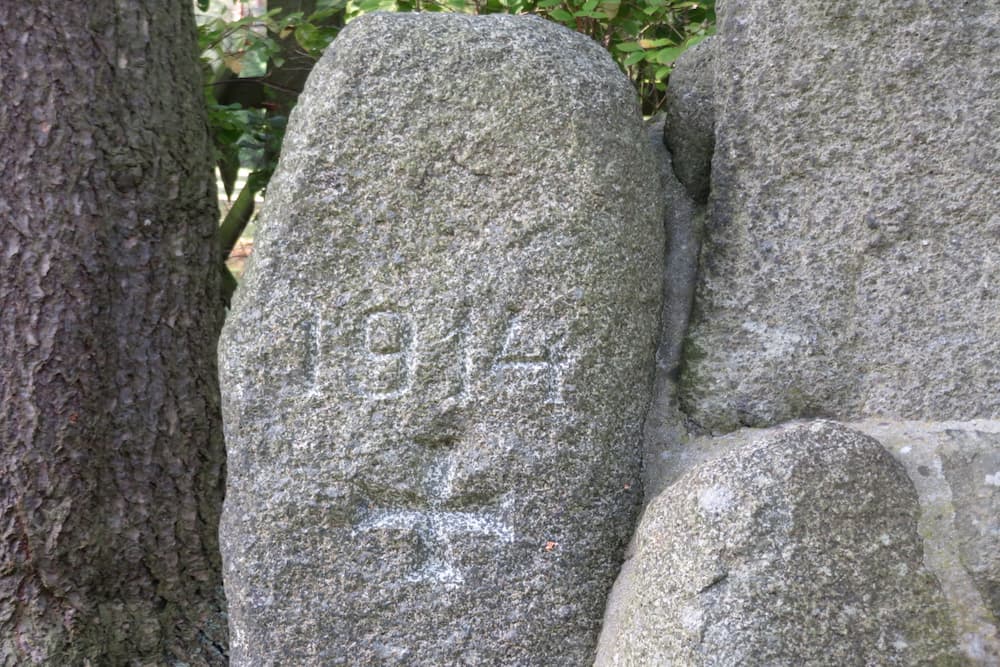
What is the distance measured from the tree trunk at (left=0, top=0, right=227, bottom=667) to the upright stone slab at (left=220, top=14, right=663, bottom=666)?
0.59 m

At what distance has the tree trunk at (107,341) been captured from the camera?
73.4 inches

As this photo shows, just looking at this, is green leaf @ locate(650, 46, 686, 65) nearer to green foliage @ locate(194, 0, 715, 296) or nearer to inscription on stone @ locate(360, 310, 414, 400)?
green foliage @ locate(194, 0, 715, 296)

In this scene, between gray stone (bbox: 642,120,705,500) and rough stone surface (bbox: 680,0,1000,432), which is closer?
rough stone surface (bbox: 680,0,1000,432)

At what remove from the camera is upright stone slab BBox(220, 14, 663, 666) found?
1.46 m

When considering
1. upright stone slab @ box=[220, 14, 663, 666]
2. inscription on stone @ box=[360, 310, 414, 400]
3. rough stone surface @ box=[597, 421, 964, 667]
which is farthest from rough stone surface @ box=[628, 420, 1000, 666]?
inscription on stone @ box=[360, 310, 414, 400]

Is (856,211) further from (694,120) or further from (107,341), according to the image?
(107,341)

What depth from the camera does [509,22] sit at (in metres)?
1.52

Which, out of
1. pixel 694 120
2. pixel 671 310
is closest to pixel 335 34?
pixel 694 120

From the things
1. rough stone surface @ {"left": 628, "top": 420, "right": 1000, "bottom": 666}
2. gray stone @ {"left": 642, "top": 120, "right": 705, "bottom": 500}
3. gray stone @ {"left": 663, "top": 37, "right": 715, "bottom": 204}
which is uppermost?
gray stone @ {"left": 663, "top": 37, "right": 715, "bottom": 204}

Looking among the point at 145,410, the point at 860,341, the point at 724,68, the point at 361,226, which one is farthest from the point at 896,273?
the point at 145,410

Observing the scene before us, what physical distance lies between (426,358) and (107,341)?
791mm

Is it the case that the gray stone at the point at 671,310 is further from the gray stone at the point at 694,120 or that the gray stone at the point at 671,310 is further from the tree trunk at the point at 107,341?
the tree trunk at the point at 107,341

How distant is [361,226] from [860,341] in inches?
29.0

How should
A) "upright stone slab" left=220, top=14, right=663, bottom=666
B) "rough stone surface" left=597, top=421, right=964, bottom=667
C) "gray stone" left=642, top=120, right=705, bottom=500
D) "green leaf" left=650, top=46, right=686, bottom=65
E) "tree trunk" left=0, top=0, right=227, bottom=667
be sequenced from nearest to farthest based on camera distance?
"rough stone surface" left=597, top=421, right=964, bottom=667
"upright stone slab" left=220, top=14, right=663, bottom=666
"gray stone" left=642, top=120, right=705, bottom=500
"tree trunk" left=0, top=0, right=227, bottom=667
"green leaf" left=650, top=46, right=686, bottom=65
